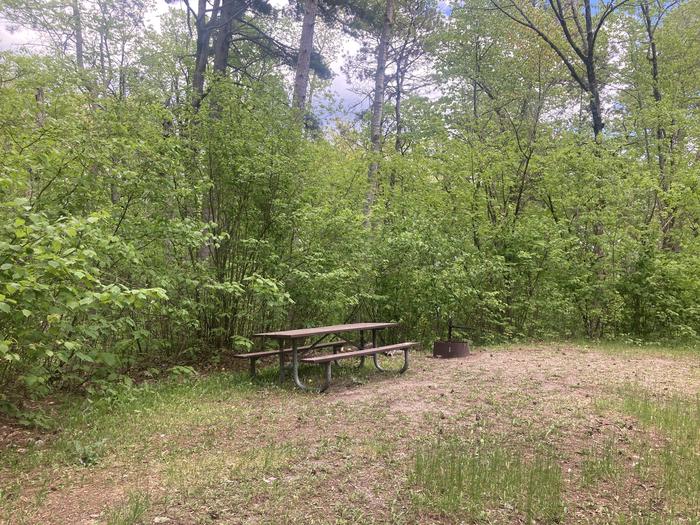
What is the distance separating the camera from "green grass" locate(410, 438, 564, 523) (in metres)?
2.89

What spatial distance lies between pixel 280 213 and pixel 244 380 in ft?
8.81

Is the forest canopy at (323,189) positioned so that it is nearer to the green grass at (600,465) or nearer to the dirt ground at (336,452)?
the dirt ground at (336,452)

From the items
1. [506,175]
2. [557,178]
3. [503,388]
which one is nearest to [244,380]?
[503,388]

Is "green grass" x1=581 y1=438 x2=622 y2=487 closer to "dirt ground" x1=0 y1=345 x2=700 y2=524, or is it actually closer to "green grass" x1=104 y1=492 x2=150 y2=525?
"dirt ground" x1=0 y1=345 x2=700 y2=524

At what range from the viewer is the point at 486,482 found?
10.5 ft

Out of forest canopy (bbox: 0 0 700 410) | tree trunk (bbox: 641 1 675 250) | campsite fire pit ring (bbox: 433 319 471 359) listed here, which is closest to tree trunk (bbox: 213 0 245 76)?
forest canopy (bbox: 0 0 700 410)

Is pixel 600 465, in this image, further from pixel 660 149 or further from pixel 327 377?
pixel 660 149

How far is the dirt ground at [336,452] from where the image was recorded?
2.85 m

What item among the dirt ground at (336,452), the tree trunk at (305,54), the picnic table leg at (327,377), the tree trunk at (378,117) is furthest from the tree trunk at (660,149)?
the picnic table leg at (327,377)

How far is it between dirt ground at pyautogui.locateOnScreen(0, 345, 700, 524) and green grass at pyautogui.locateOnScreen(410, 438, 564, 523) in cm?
8

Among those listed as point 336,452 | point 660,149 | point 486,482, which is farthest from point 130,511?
point 660,149

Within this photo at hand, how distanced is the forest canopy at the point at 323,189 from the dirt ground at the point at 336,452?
1.09m

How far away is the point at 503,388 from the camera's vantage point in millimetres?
5742

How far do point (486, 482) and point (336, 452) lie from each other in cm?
118
